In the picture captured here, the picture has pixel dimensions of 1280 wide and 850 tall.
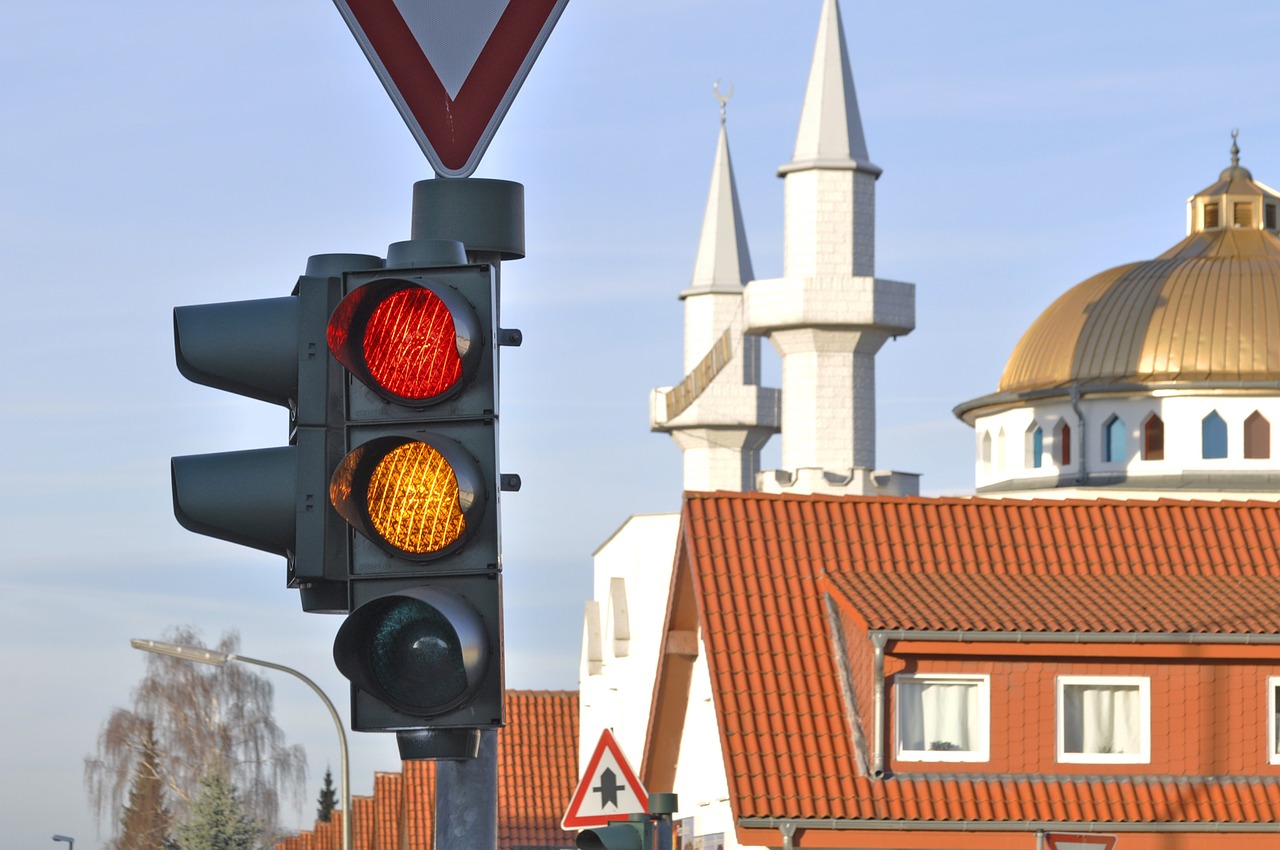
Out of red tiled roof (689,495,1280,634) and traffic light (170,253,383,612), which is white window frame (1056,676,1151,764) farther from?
traffic light (170,253,383,612)

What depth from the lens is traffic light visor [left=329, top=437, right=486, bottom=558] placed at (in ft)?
13.7

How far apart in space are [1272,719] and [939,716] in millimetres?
3842

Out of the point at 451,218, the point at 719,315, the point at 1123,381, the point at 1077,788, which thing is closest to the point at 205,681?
the point at 719,315

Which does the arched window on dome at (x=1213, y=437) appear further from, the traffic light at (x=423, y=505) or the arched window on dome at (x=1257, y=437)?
the traffic light at (x=423, y=505)

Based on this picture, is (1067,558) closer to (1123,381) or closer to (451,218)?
(451,218)

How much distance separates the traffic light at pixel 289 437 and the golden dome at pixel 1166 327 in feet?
210

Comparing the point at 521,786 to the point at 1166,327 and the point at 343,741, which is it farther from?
the point at 1166,327

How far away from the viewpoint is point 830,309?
69188 millimetres

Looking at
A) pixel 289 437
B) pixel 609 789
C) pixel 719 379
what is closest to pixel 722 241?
pixel 719 379

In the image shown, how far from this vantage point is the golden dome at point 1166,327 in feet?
220

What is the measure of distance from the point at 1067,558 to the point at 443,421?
26.9 m

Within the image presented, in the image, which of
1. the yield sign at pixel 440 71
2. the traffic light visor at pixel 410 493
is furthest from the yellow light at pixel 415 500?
the yield sign at pixel 440 71

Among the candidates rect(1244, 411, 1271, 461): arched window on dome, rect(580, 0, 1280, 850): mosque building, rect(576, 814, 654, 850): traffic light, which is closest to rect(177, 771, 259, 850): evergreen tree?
rect(1244, 411, 1271, 461): arched window on dome

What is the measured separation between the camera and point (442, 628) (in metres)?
4.20
